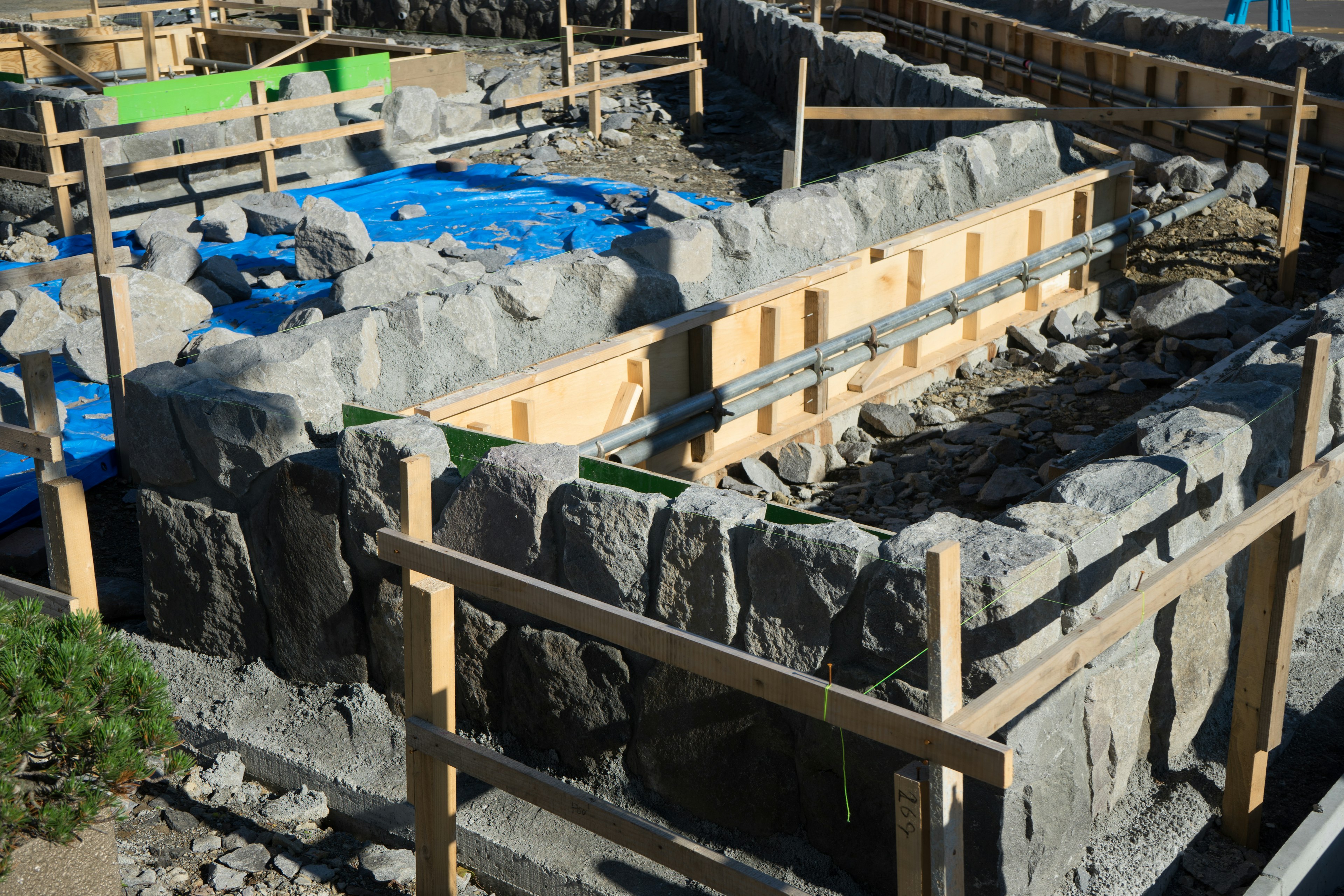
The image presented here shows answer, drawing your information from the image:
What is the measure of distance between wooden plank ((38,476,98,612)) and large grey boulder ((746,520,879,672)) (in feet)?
8.44

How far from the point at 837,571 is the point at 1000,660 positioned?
517 mm

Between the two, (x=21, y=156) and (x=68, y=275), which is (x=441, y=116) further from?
(x=68, y=275)

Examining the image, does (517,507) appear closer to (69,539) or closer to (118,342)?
(69,539)

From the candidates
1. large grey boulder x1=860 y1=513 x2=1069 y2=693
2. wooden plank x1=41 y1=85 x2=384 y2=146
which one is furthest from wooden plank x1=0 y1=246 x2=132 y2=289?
large grey boulder x1=860 y1=513 x2=1069 y2=693

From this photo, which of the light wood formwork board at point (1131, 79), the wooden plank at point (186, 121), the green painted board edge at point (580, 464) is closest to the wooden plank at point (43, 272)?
the green painted board edge at point (580, 464)

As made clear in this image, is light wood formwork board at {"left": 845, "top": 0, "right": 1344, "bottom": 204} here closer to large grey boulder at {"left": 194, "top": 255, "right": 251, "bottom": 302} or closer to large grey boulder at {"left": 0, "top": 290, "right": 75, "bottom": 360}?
large grey boulder at {"left": 194, "top": 255, "right": 251, "bottom": 302}

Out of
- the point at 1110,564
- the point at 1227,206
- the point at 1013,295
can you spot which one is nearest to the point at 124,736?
the point at 1110,564

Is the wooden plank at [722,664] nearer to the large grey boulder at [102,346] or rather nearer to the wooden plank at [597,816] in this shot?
the wooden plank at [597,816]

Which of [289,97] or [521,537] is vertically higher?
[289,97]

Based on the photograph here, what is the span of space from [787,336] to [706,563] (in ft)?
12.6

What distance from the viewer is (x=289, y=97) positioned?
45.4 ft

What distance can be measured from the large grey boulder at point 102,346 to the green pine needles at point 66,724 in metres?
4.94

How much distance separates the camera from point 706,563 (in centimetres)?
398

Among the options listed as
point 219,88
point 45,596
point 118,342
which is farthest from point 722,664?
point 219,88
